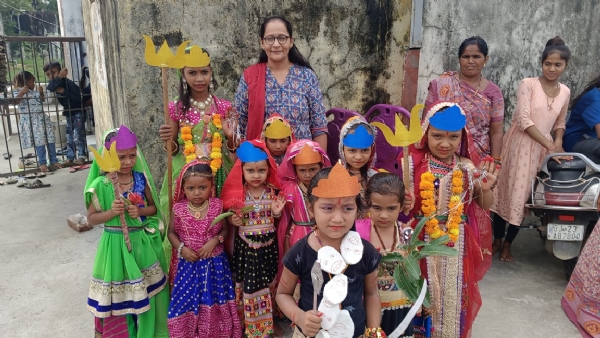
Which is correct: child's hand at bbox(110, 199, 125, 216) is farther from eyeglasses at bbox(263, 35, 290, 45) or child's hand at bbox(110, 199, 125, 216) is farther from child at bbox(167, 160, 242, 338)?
eyeglasses at bbox(263, 35, 290, 45)

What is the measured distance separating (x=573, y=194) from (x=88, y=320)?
4.02 meters

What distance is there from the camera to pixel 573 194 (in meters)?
3.89

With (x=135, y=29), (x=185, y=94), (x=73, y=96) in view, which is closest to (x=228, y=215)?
(x=185, y=94)

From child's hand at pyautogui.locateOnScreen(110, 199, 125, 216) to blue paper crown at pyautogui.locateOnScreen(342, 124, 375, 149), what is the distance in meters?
1.50

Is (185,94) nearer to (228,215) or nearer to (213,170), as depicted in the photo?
(213,170)

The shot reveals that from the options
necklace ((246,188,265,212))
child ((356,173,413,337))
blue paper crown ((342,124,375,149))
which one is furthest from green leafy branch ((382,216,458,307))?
necklace ((246,188,265,212))

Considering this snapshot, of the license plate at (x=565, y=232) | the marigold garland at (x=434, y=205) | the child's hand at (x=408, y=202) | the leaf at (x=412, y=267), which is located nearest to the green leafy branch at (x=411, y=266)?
the leaf at (x=412, y=267)

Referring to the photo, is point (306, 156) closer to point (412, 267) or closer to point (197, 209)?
point (197, 209)

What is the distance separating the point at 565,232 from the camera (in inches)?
154

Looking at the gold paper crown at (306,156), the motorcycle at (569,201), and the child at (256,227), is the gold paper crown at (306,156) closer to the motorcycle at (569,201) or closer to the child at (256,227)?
the child at (256,227)

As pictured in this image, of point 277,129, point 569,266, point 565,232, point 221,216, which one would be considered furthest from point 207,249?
point 569,266

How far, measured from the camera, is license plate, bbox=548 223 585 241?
387 centimetres

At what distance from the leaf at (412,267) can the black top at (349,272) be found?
0.56 feet

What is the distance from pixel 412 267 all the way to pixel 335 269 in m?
0.48
